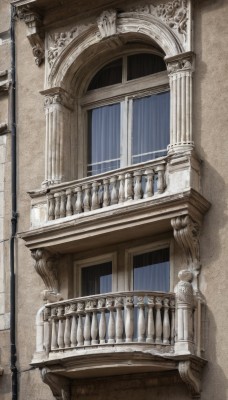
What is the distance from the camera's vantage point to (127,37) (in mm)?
27047

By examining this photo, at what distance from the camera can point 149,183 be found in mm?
25344

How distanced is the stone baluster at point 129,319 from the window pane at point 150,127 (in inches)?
126

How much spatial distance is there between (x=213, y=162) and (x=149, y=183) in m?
1.20

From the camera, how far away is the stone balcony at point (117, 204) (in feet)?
81.7

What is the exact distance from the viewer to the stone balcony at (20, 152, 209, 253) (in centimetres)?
2491

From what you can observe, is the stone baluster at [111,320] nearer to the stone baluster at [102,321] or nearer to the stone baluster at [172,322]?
the stone baluster at [102,321]

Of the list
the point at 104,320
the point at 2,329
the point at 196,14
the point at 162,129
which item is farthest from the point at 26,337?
the point at 196,14

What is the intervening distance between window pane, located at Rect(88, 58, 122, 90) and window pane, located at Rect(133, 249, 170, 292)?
12.2 ft

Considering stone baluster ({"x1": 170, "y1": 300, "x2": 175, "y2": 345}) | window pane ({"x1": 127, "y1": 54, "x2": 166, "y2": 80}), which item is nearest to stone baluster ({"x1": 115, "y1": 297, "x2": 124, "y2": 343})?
stone baluster ({"x1": 170, "y1": 300, "x2": 175, "y2": 345})

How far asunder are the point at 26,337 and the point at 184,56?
602 cm

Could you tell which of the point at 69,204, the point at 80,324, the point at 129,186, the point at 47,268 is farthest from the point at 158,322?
the point at 69,204

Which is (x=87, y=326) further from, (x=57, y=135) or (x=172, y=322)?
(x=57, y=135)

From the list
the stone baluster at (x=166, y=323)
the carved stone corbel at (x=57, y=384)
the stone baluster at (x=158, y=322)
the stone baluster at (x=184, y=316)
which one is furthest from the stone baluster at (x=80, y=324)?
the stone baluster at (x=184, y=316)

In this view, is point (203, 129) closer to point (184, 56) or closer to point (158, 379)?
point (184, 56)
